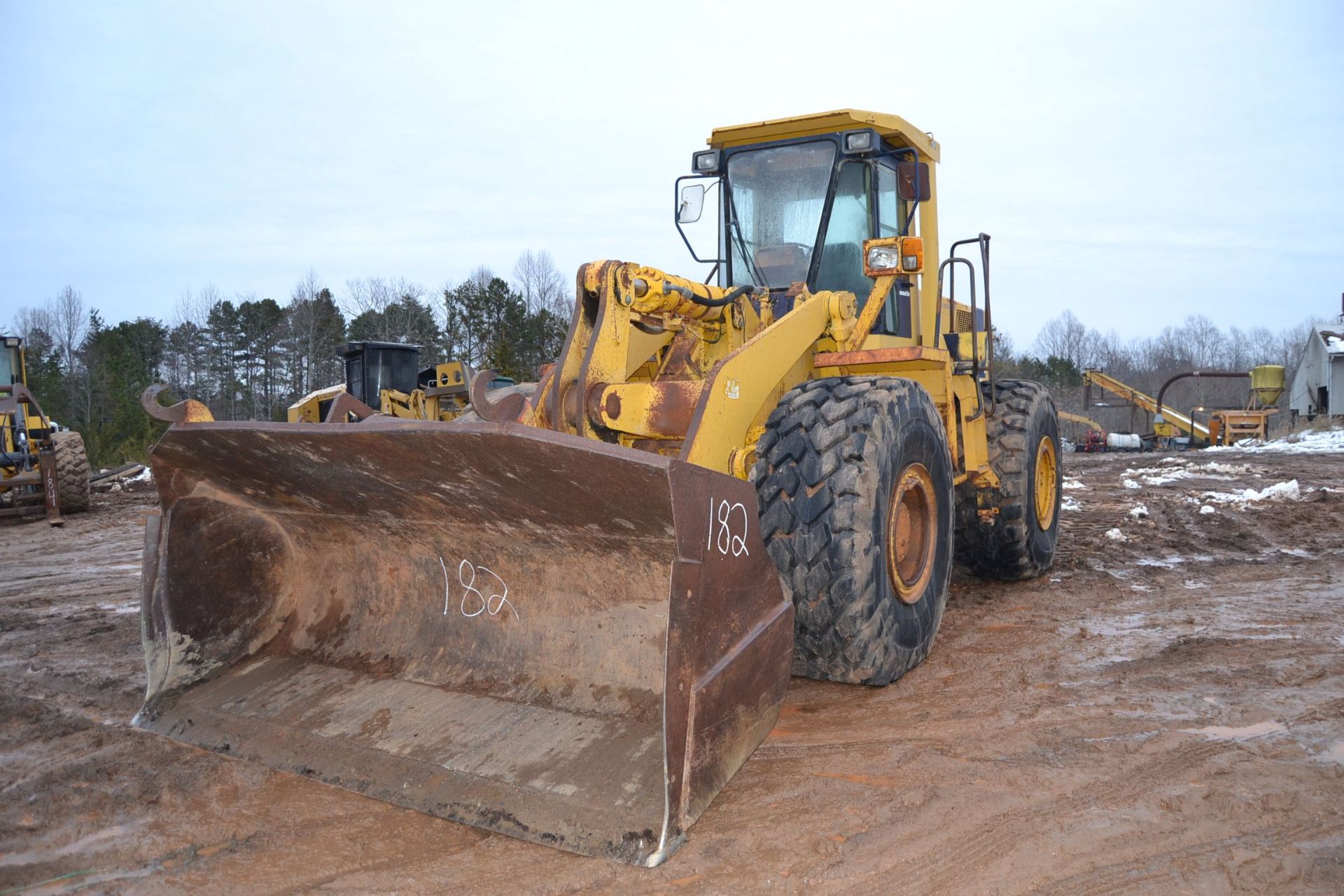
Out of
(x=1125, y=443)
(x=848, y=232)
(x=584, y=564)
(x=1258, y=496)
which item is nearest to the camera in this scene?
(x=584, y=564)

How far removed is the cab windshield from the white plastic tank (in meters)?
26.9

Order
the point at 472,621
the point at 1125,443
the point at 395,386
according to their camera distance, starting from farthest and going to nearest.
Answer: the point at 1125,443 < the point at 395,386 < the point at 472,621

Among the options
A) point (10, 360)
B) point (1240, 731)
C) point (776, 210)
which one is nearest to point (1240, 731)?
point (1240, 731)

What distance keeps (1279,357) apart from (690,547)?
87.1 m

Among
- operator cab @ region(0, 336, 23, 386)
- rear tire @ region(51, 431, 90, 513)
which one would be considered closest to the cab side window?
rear tire @ region(51, 431, 90, 513)

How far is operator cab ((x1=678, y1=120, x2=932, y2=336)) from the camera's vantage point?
5.23m

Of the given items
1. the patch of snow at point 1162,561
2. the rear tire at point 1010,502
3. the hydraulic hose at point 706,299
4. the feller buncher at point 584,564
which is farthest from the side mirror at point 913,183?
the patch of snow at point 1162,561

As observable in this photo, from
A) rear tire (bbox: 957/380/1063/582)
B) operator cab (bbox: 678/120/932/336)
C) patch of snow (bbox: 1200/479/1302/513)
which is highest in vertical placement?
operator cab (bbox: 678/120/932/336)

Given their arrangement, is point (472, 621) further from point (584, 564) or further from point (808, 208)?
point (808, 208)

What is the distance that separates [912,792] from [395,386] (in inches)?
491

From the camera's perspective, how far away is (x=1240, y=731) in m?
3.45

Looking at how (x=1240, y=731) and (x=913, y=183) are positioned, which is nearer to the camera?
(x=1240, y=731)

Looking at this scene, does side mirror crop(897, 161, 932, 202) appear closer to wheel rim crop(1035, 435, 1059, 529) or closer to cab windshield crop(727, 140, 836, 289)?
cab windshield crop(727, 140, 836, 289)

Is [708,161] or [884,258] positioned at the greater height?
[708,161]
